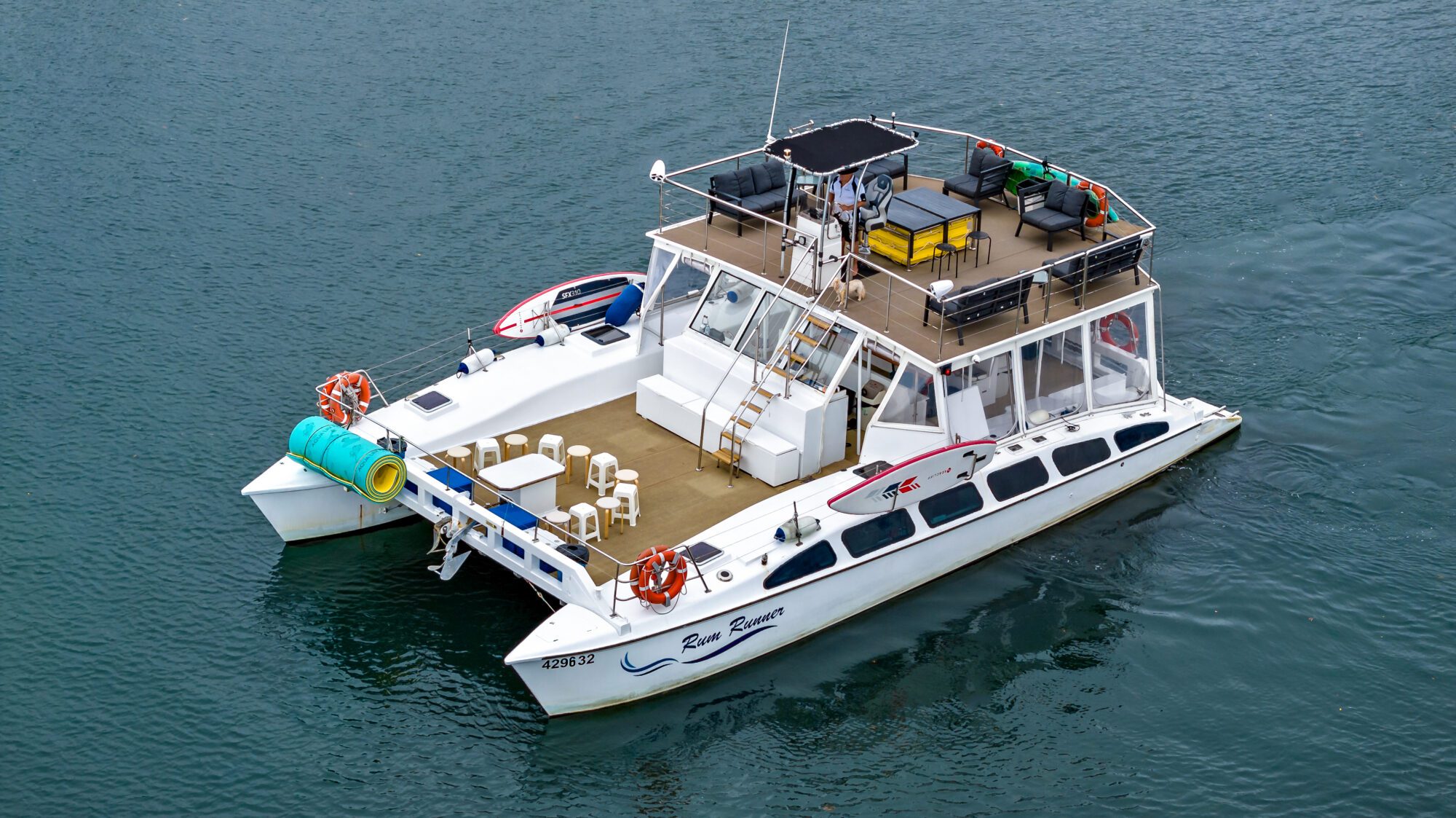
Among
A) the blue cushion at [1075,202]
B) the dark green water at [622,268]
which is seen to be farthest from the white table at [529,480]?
the blue cushion at [1075,202]

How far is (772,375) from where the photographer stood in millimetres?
28391

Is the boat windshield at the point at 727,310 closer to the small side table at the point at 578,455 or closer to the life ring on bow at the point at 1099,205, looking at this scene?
the small side table at the point at 578,455

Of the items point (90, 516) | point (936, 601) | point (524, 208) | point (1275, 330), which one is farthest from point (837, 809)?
point (524, 208)

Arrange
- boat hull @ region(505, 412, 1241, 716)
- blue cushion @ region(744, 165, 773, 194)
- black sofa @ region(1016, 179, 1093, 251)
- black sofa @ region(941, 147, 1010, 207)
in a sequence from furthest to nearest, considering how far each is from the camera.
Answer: black sofa @ region(941, 147, 1010, 207)
blue cushion @ region(744, 165, 773, 194)
black sofa @ region(1016, 179, 1093, 251)
boat hull @ region(505, 412, 1241, 716)

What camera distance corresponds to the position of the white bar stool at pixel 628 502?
26.8m

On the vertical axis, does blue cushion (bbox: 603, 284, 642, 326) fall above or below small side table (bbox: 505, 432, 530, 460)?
above

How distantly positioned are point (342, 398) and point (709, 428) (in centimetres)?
604

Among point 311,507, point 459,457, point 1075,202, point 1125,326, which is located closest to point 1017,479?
point 1125,326

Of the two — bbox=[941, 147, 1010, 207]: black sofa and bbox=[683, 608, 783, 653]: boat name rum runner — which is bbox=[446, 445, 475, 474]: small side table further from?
bbox=[941, 147, 1010, 207]: black sofa

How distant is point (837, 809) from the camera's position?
77.9 feet

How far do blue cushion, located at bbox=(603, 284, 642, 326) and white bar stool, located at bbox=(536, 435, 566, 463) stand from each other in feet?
11.3

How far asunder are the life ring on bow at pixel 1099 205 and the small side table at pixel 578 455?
9761 millimetres

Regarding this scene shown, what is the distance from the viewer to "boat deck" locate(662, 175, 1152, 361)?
27.8 m

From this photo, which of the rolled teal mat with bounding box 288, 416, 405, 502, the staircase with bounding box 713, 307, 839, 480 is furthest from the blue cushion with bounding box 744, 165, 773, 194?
the rolled teal mat with bounding box 288, 416, 405, 502
